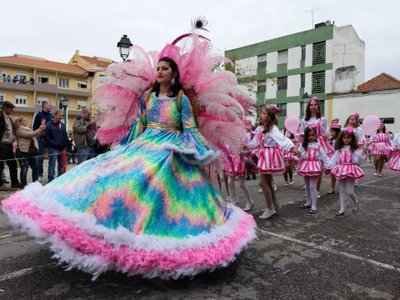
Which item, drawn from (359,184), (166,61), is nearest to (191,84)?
(166,61)

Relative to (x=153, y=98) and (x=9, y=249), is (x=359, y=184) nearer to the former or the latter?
(x=153, y=98)

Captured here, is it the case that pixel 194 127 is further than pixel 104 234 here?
Yes

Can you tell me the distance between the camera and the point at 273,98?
3528 cm

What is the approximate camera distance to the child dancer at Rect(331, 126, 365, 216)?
18.8 feet

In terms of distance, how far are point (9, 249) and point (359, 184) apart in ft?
28.6

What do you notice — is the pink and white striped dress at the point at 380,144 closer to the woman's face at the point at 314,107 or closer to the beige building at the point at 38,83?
the woman's face at the point at 314,107

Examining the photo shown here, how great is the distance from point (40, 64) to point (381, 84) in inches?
1540

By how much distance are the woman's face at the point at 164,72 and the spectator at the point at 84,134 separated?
5.56 meters

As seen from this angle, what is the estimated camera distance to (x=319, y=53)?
3188 cm

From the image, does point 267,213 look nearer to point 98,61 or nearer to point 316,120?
point 316,120

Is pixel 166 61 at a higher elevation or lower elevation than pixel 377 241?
higher

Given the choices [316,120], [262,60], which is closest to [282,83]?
[262,60]

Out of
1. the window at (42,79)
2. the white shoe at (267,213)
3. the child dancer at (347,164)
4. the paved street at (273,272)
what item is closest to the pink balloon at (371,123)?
the child dancer at (347,164)

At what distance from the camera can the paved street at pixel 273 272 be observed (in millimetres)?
2893
